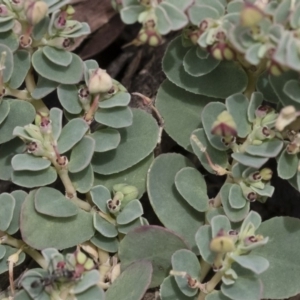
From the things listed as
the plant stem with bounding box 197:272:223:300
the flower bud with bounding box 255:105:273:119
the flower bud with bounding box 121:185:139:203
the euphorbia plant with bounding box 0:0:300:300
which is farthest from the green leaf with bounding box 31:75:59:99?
the plant stem with bounding box 197:272:223:300

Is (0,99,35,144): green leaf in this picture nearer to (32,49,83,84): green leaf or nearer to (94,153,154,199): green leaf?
(32,49,83,84): green leaf

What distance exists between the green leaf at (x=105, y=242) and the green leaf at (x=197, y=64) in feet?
1.61

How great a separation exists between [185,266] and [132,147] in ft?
A: 1.15

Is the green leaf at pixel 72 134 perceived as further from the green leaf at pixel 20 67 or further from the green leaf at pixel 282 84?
the green leaf at pixel 282 84

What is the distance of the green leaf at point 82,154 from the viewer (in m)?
1.51

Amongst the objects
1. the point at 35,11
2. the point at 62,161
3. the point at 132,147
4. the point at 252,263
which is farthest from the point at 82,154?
the point at 252,263

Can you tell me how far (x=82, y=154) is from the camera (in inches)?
60.3

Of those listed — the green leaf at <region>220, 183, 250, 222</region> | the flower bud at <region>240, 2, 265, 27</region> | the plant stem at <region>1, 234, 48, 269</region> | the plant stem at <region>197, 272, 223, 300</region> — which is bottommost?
the plant stem at <region>1, 234, 48, 269</region>

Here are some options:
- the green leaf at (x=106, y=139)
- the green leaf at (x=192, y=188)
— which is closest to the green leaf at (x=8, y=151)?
the green leaf at (x=106, y=139)

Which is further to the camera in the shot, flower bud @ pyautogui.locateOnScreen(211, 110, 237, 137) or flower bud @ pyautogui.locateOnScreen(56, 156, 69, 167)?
flower bud @ pyautogui.locateOnScreen(56, 156, 69, 167)

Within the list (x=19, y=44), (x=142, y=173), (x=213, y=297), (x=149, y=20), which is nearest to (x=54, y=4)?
(x=19, y=44)

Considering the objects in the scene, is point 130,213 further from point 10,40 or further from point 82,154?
point 10,40

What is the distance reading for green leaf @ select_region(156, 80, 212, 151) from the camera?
165 cm

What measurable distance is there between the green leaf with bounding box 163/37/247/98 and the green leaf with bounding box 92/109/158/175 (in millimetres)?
134
